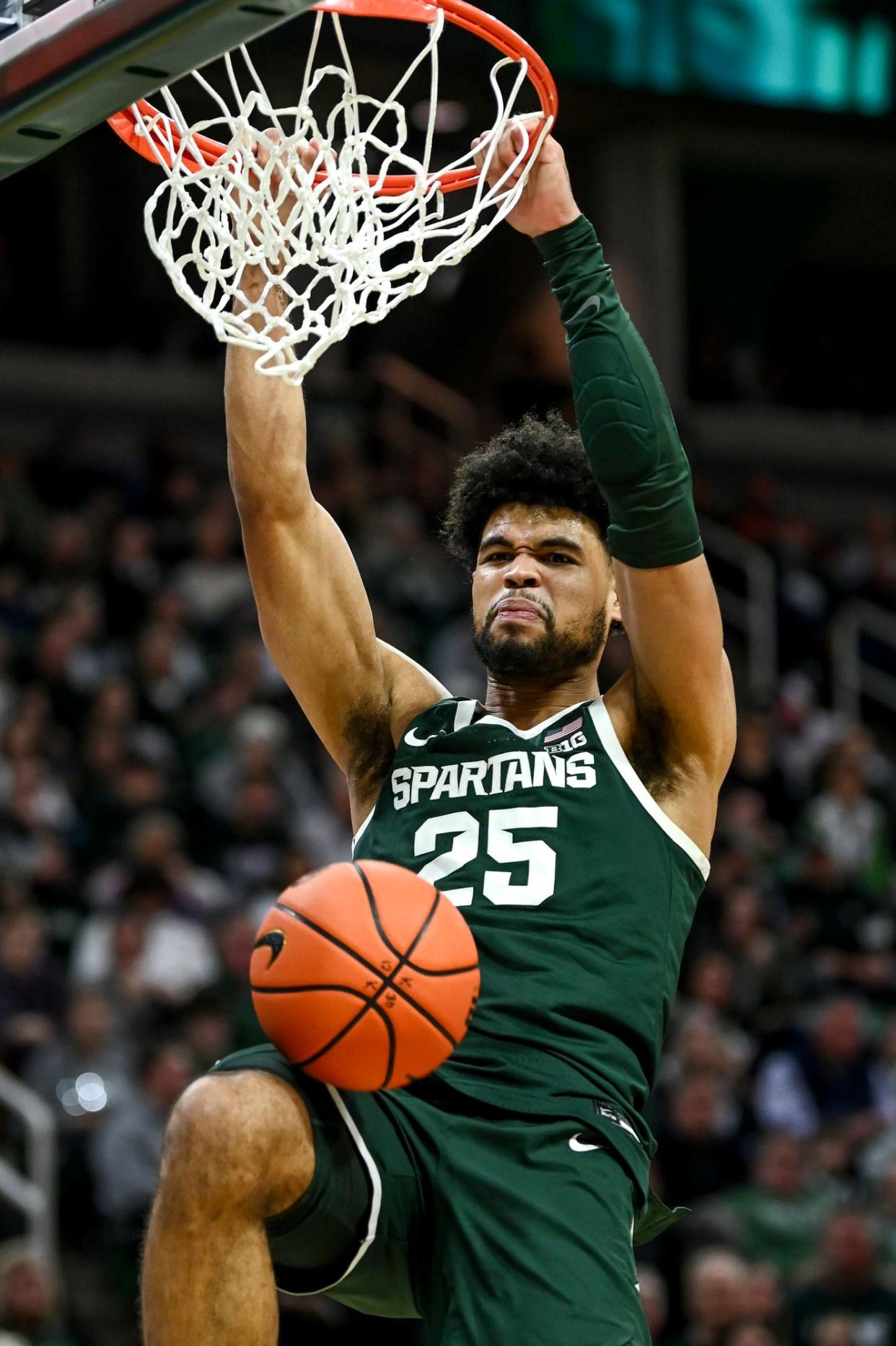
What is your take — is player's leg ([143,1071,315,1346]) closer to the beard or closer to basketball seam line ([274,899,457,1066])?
basketball seam line ([274,899,457,1066])

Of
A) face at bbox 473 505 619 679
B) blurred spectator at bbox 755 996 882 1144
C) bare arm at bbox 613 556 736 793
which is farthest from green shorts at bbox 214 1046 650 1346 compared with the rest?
blurred spectator at bbox 755 996 882 1144

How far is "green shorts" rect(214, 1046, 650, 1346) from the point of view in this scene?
388 cm

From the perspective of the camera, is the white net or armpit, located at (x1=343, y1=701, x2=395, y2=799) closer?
the white net

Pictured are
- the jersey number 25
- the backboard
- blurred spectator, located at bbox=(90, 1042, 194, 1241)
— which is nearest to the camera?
the backboard

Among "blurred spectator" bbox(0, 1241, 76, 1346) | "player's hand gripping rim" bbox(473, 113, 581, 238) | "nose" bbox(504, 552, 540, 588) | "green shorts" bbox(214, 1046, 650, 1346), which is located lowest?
"blurred spectator" bbox(0, 1241, 76, 1346)

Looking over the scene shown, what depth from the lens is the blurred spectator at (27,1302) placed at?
7.98m

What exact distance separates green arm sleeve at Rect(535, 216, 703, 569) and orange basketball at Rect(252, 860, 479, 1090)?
959 mm

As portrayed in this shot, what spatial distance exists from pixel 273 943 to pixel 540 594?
1.14 m

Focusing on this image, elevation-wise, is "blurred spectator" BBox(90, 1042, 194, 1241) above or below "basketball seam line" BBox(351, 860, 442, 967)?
below

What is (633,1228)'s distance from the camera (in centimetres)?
434

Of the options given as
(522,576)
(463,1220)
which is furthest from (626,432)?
(463,1220)

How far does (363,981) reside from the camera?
379 centimetres

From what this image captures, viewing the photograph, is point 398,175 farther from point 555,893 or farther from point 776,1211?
point 776,1211

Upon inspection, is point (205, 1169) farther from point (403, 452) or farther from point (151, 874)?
point (403, 452)
